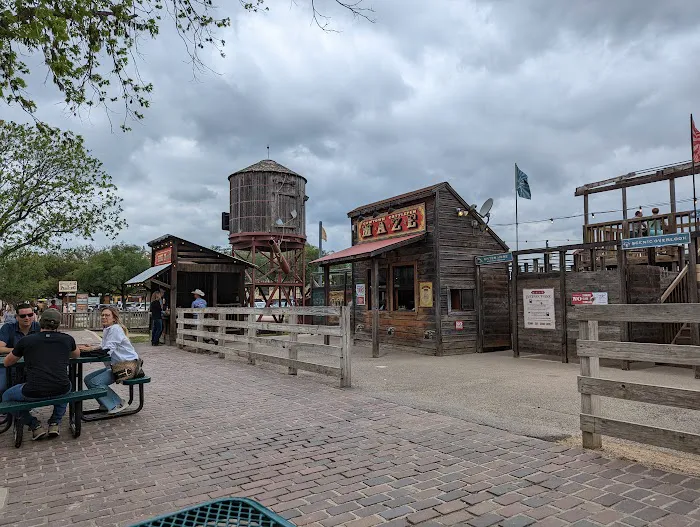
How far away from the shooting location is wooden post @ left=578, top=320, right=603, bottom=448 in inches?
190

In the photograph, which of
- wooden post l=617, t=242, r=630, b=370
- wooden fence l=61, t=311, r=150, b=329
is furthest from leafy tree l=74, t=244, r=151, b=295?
wooden post l=617, t=242, r=630, b=370

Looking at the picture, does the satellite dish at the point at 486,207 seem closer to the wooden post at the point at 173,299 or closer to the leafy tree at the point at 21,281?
the wooden post at the point at 173,299

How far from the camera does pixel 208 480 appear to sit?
4.11m

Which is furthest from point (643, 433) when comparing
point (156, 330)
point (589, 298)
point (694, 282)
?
point (156, 330)

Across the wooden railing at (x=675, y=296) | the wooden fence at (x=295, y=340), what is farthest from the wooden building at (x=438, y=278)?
the wooden railing at (x=675, y=296)

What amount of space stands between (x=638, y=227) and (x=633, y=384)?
44.8ft

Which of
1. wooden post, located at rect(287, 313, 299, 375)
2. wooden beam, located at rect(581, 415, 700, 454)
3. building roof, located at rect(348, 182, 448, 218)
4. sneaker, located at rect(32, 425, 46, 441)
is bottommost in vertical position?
sneaker, located at rect(32, 425, 46, 441)

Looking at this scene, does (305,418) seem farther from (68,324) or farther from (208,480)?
(68,324)

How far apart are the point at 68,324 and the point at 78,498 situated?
29.2 m

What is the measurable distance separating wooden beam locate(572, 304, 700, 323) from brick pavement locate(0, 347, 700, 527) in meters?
1.29

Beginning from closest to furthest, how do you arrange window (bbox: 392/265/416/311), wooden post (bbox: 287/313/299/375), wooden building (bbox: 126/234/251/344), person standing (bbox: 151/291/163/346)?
wooden post (bbox: 287/313/299/375)
window (bbox: 392/265/416/311)
person standing (bbox: 151/291/163/346)
wooden building (bbox: 126/234/251/344)

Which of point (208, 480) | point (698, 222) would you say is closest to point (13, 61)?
point (208, 480)

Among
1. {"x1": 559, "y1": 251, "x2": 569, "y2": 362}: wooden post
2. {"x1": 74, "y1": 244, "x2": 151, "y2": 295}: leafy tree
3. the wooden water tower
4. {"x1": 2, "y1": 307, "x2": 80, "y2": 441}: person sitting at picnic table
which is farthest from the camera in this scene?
{"x1": 74, "y1": 244, "x2": 151, "y2": 295}: leafy tree

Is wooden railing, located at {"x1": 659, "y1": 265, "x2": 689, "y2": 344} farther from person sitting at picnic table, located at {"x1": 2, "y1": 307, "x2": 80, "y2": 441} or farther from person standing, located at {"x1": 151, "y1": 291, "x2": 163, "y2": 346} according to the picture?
person standing, located at {"x1": 151, "y1": 291, "x2": 163, "y2": 346}
